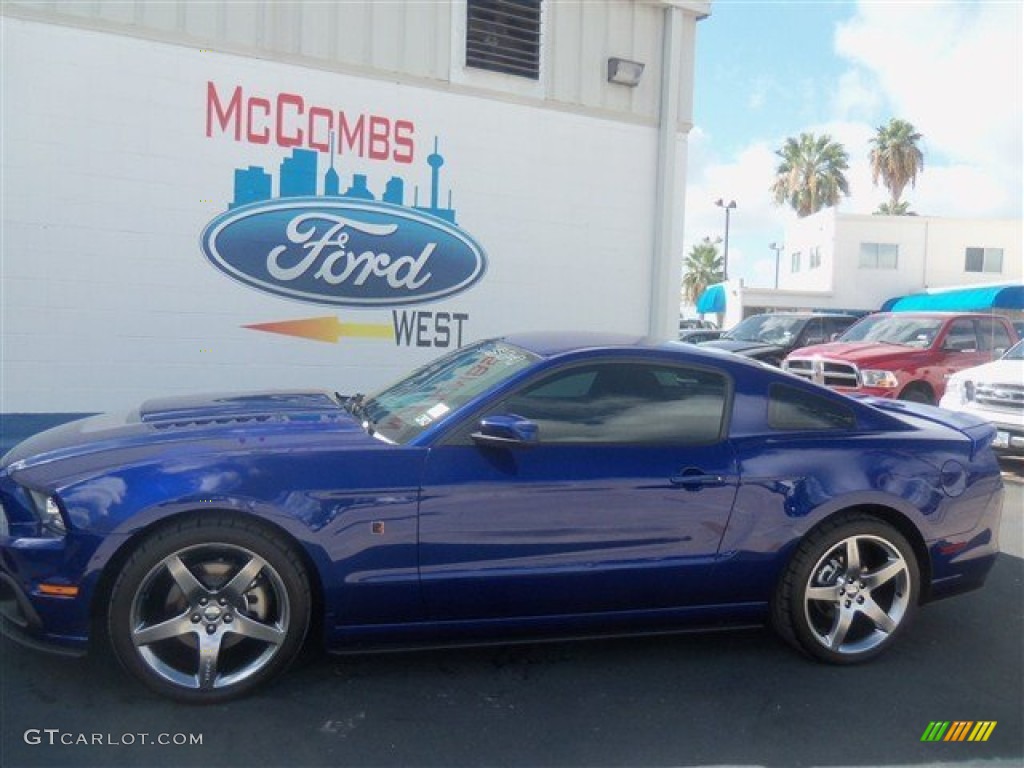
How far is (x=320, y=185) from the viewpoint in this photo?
808cm

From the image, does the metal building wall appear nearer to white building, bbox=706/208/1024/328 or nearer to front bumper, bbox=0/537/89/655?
Answer: front bumper, bbox=0/537/89/655

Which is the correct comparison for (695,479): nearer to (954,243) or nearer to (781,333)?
(781,333)

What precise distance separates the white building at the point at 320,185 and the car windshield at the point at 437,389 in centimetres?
393

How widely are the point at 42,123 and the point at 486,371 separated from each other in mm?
5297

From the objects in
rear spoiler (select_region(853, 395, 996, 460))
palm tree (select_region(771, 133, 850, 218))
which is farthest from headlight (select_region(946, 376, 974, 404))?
palm tree (select_region(771, 133, 850, 218))

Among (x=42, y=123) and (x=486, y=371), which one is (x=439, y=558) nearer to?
(x=486, y=371)

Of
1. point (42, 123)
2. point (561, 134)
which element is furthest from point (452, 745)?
point (561, 134)

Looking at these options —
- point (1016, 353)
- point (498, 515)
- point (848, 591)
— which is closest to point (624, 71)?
point (1016, 353)

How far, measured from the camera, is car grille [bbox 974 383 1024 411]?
859cm

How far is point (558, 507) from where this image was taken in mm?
3516

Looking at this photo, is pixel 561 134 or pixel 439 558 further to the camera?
pixel 561 134

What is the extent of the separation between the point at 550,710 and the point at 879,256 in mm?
32712

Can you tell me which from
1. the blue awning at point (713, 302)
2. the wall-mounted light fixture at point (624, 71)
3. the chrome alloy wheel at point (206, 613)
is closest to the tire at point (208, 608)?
the chrome alloy wheel at point (206, 613)

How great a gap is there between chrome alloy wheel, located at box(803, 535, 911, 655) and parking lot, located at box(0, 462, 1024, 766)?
0.15 metres
